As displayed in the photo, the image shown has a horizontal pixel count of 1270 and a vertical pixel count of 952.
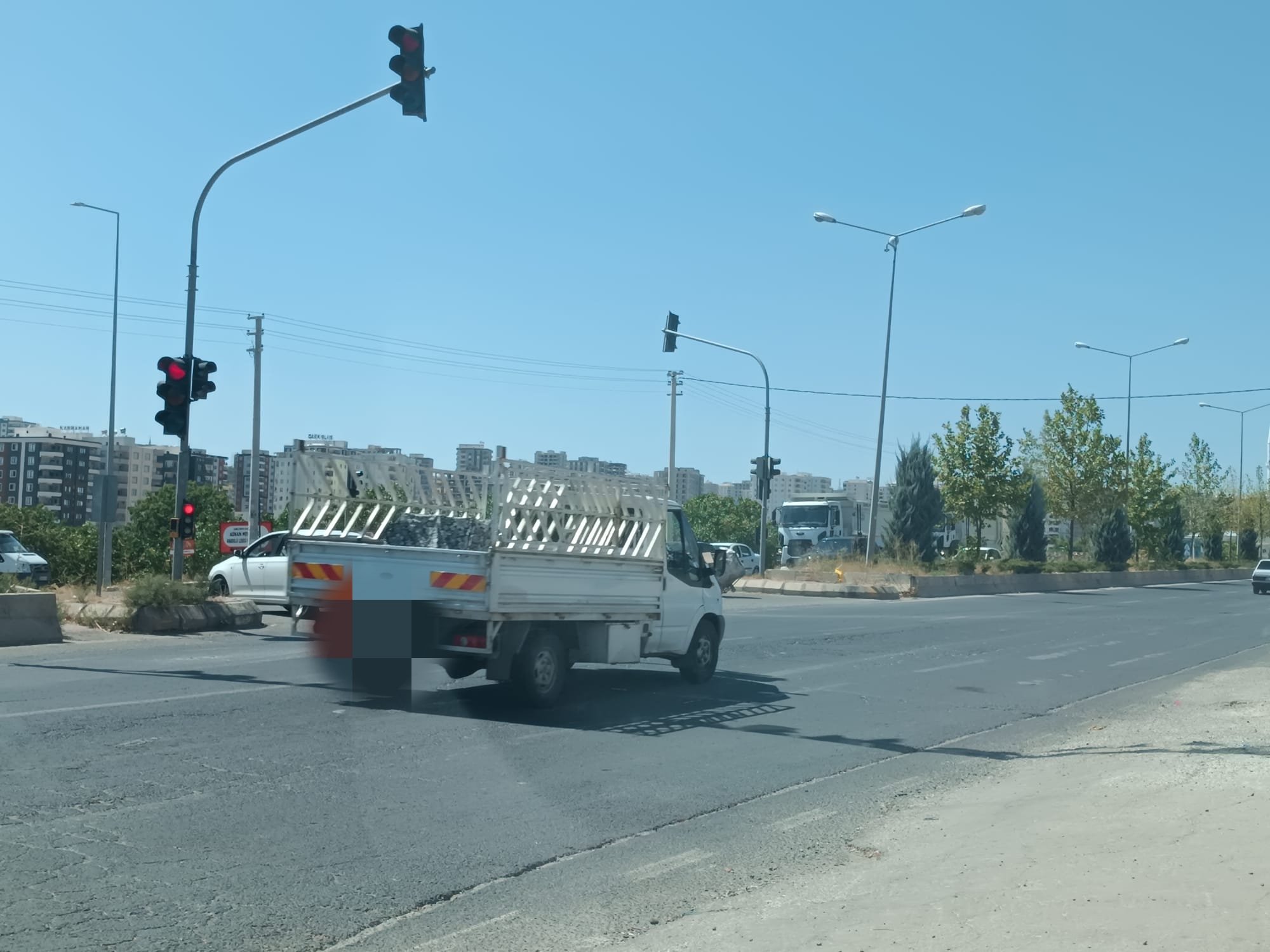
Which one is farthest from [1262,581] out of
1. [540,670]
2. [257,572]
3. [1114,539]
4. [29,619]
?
[29,619]

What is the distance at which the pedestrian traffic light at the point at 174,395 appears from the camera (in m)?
17.6

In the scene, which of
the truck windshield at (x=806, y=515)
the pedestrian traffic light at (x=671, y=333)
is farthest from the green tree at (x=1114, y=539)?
the pedestrian traffic light at (x=671, y=333)

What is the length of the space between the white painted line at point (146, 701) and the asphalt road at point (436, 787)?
0.05 metres

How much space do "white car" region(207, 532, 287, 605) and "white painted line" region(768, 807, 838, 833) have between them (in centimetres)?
1720

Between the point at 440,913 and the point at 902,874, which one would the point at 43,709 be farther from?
the point at 902,874

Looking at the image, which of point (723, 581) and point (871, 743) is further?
point (723, 581)

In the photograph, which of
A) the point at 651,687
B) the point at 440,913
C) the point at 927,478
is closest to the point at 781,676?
the point at 651,687

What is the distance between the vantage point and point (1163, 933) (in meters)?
5.08

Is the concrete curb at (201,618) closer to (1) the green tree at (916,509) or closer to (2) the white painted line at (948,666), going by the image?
(2) the white painted line at (948,666)

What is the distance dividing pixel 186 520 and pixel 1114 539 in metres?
48.2

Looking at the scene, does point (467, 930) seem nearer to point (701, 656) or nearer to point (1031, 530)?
point (701, 656)

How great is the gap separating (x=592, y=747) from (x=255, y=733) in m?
2.65

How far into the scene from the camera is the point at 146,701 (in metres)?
11.1

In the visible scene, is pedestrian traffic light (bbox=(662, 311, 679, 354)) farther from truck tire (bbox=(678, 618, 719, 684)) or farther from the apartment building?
the apartment building
